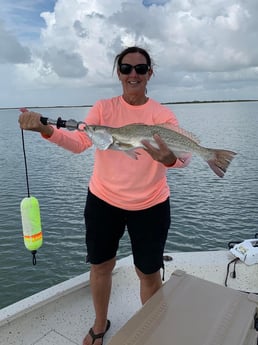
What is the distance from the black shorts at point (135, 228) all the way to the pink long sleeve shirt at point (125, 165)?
0.25ft


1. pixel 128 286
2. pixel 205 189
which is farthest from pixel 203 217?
pixel 128 286

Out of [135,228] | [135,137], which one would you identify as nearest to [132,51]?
[135,137]

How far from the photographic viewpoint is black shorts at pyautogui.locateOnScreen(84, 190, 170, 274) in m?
3.24

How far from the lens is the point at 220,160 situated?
315cm

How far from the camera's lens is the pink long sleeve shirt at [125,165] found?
10.2ft

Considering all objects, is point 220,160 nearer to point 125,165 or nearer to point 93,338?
point 125,165

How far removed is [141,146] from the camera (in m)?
3.01

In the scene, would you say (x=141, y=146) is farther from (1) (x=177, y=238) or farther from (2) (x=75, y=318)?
(1) (x=177, y=238)

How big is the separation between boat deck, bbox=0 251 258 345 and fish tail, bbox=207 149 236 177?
6.19ft

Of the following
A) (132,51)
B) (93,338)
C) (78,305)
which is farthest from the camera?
(78,305)

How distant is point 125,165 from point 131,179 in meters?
0.12

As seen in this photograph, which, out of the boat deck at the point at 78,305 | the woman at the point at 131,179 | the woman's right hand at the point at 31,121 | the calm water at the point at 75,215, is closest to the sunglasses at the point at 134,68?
the woman at the point at 131,179

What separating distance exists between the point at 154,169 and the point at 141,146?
0.25 metres

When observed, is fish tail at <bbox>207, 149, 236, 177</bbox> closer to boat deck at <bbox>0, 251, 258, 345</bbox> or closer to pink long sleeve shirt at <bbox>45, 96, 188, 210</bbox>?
pink long sleeve shirt at <bbox>45, 96, 188, 210</bbox>
